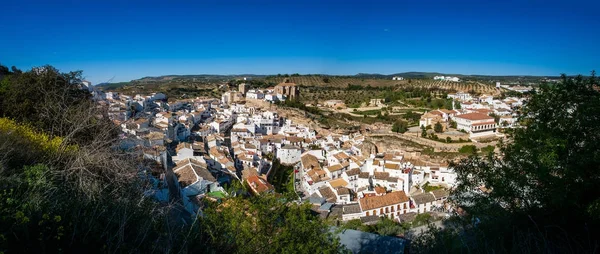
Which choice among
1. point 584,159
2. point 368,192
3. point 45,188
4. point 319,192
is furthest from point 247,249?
point 368,192

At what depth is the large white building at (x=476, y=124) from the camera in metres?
28.3

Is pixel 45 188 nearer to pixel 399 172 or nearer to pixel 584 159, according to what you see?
pixel 584 159

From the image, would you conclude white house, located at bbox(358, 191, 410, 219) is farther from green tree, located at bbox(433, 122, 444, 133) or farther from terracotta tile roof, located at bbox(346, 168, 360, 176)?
green tree, located at bbox(433, 122, 444, 133)

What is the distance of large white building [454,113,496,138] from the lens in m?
28.3

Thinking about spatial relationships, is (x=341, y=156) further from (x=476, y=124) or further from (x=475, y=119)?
(x=475, y=119)

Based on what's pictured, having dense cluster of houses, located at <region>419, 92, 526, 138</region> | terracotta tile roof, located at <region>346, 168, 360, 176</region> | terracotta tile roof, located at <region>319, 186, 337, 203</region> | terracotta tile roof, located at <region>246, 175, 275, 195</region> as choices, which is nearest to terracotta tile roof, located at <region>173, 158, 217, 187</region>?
terracotta tile roof, located at <region>246, 175, 275, 195</region>

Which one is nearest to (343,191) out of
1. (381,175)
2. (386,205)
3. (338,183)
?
(338,183)

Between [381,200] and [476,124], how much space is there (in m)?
16.1

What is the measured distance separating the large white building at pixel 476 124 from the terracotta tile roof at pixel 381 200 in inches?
534

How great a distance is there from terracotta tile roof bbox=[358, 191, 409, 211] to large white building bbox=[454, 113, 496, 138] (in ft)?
44.5

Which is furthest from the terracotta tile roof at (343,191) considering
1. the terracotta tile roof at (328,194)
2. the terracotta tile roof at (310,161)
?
the terracotta tile roof at (310,161)

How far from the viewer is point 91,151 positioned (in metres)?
5.18

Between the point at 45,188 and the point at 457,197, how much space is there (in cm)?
682

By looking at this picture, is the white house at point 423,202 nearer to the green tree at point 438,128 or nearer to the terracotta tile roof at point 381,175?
the terracotta tile roof at point 381,175
